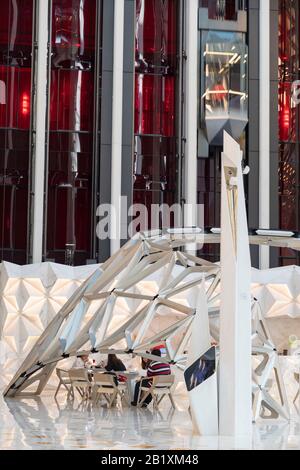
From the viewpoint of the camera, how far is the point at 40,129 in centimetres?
2809

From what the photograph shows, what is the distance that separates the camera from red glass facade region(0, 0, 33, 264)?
1116 inches

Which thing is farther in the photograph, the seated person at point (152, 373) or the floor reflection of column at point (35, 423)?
the seated person at point (152, 373)

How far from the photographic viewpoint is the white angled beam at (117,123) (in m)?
28.1

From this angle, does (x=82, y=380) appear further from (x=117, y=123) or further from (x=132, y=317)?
(x=117, y=123)

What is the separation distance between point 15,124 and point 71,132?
6.10 ft

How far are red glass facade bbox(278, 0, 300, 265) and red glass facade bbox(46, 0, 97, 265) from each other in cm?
650

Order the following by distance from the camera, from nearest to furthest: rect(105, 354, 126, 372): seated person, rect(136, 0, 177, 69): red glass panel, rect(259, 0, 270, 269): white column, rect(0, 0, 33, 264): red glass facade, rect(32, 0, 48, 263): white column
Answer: rect(105, 354, 126, 372): seated person → rect(32, 0, 48, 263): white column → rect(0, 0, 33, 264): red glass facade → rect(259, 0, 270, 269): white column → rect(136, 0, 177, 69): red glass panel

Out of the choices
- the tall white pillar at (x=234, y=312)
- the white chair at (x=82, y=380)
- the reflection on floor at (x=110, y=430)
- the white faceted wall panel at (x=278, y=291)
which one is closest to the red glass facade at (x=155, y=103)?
the white faceted wall panel at (x=278, y=291)

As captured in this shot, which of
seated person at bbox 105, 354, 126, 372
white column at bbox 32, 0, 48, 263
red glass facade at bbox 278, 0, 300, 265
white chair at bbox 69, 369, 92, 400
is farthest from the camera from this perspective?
red glass facade at bbox 278, 0, 300, 265

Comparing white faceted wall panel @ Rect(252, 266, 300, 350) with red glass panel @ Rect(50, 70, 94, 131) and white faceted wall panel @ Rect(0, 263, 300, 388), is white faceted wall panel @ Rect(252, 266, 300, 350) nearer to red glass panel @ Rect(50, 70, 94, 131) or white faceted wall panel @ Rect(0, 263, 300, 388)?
white faceted wall panel @ Rect(0, 263, 300, 388)

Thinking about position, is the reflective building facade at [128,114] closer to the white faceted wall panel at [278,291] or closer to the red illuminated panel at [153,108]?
the red illuminated panel at [153,108]

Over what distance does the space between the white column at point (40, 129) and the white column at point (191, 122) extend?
4.71 meters

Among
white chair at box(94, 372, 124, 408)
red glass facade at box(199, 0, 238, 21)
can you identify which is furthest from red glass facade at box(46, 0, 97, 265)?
white chair at box(94, 372, 124, 408)
